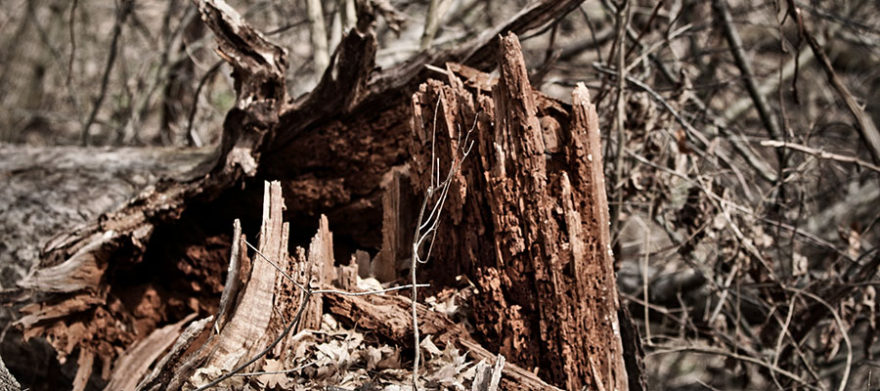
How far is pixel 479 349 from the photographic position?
2.40 m

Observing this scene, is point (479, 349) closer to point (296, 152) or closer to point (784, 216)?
point (296, 152)

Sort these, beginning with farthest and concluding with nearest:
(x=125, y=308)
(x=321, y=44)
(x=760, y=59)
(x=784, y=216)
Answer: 1. (x=760, y=59)
2. (x=321, y=44)
3. (x=784, y=216)
4. (x=125, y=308)

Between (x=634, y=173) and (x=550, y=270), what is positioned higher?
(x=634, y=173)

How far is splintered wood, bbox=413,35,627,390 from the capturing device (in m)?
2.34

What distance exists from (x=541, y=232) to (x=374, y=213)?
1.13 m

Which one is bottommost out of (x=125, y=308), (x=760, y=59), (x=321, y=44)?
(x=125, y=308)

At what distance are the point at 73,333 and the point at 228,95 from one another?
4418 millimetres

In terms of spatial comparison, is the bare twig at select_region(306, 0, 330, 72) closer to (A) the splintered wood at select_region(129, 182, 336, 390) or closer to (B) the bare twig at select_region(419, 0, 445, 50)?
(B) the bare twig at select_region(419, 0, 445, 50)

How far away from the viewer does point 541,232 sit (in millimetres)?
2359

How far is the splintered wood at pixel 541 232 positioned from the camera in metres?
2.34

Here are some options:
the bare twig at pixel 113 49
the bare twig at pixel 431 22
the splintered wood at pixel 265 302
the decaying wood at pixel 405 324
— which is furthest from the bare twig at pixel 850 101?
the bare twig at pixel 113 49

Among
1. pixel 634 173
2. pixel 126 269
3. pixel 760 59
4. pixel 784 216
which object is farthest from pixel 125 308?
pixel 760 59

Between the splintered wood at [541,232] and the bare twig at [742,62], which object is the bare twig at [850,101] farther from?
the splintered wood at [541,232]

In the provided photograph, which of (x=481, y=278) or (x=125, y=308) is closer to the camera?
(x=481, y=278)
